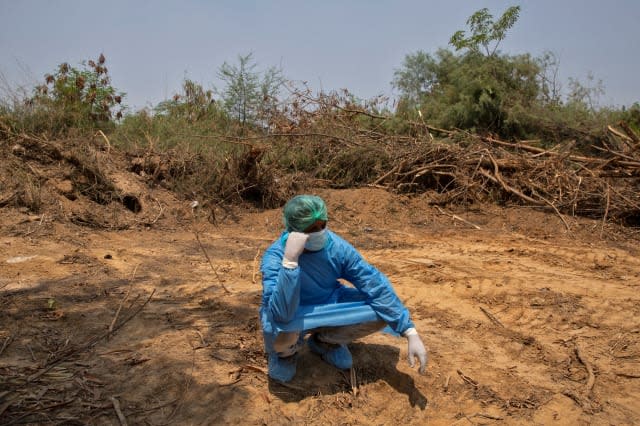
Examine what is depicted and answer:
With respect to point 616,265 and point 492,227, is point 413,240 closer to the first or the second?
point 492,227

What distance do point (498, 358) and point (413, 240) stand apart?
3.21 m

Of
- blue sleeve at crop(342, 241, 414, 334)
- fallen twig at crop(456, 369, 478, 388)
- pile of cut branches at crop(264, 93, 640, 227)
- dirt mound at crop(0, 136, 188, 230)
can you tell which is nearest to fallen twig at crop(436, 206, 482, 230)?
pile of cut branches at crop(264, 93, 640, 227)

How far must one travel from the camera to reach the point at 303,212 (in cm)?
249

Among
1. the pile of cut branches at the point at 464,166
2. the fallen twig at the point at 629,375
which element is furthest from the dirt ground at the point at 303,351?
the pile of cut branches at the point at 464,166

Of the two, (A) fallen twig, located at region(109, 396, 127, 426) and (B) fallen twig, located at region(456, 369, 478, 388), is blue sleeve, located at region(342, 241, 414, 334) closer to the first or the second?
(B) fallen twig, located at region(456, 369, 478, 388)

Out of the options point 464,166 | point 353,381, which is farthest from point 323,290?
point 464,166

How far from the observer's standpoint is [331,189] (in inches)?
335

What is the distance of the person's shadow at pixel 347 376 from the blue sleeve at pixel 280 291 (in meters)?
0.52

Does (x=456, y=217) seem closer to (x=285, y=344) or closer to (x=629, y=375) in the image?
(x=629, y=375)

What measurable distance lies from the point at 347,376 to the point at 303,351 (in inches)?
13.4

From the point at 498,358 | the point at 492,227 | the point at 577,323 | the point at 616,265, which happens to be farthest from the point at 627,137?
the point at 498,358

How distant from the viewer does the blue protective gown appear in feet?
8.46

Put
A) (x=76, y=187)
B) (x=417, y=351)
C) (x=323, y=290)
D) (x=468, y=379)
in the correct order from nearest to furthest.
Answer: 1. (x=417, y=351)
2. (x=323, y=290)
3. (x=468, y=379)
4. (x=76, y=187)

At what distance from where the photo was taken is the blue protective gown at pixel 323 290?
8.46ft
